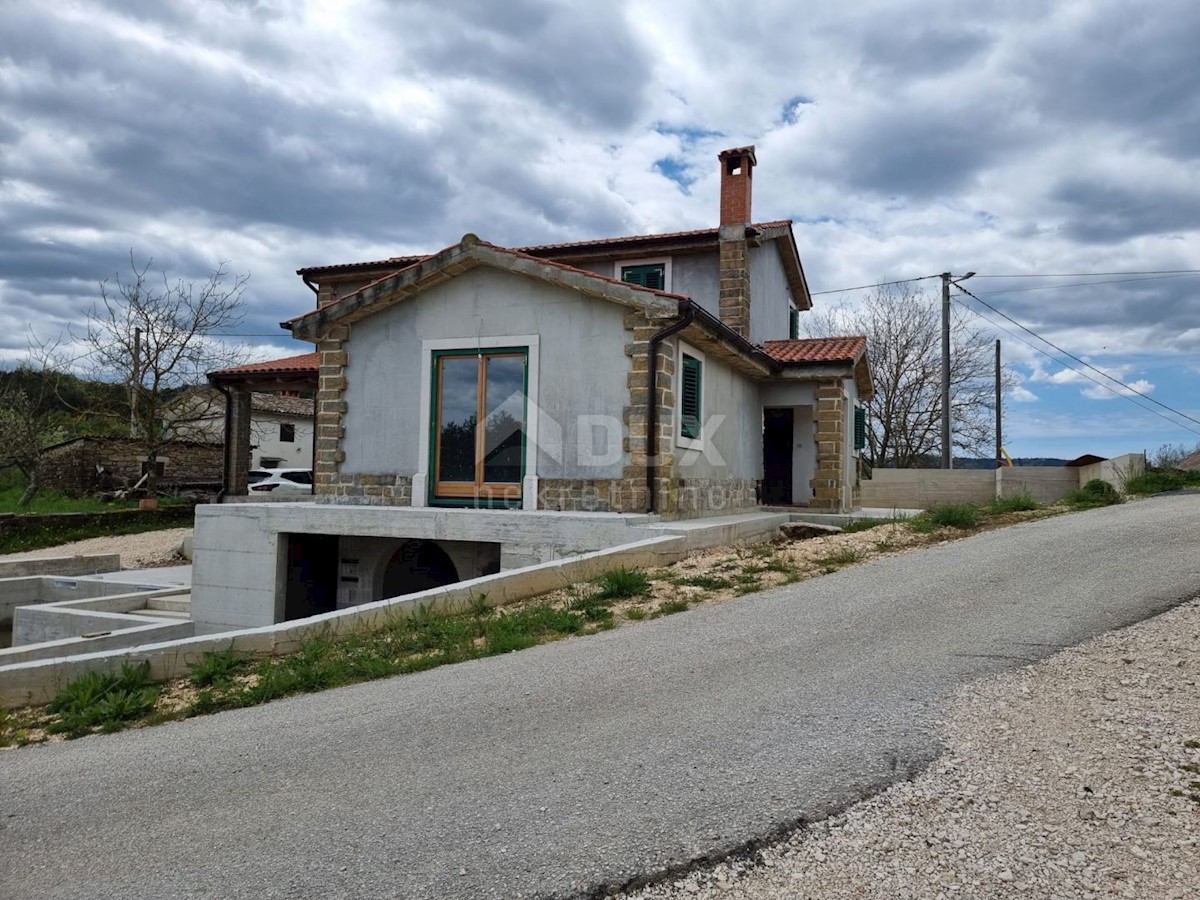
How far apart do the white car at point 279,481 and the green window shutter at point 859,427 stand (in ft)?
49.5

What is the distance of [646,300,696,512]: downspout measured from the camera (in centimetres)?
1055

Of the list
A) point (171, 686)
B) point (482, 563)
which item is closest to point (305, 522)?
point (482, 563)

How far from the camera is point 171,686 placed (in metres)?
6.56

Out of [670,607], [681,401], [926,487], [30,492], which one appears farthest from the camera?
[30,492]

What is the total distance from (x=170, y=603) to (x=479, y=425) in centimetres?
561

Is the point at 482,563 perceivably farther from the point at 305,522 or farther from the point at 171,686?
the point at 171,686

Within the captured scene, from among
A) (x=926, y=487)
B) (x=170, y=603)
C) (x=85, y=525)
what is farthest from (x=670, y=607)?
(x=85, y=525)

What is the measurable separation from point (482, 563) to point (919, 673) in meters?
7.03

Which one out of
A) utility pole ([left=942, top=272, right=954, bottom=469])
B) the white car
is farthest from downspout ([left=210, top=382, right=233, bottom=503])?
utility pole ([left=942, top=272, right=954, bottom=469])

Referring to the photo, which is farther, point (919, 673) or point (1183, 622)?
point (1183, 622)

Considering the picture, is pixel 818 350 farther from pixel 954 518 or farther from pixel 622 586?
pixel 622 586

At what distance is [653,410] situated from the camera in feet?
34.8

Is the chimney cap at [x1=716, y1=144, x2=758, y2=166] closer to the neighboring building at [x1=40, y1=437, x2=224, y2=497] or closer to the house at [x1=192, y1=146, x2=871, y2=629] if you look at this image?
the house at [x1=192, y1=146, x2=871, y2=629]

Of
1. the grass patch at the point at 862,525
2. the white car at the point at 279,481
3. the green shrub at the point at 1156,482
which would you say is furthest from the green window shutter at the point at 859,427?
the white car at the point at 279,481
